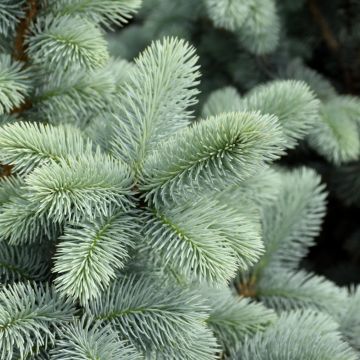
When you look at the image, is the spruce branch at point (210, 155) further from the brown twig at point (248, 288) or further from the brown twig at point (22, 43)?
the brown twig at point (248, 288)

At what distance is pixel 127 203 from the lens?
0.66 m

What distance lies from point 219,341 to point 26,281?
0.24 meters

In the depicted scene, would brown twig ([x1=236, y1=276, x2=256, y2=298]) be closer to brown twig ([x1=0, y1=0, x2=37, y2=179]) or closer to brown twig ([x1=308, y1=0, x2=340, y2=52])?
brown twig ([x1=0, y1=0, x2=37, y2=179])

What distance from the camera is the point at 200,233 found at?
619mm

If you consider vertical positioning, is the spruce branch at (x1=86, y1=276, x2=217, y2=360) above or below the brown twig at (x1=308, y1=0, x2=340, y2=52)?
below

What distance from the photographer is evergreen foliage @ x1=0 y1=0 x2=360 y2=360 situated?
60 centimetres

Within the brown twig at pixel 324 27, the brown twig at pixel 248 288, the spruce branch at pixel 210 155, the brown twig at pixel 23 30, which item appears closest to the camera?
the spruce branch at pixel 210 155

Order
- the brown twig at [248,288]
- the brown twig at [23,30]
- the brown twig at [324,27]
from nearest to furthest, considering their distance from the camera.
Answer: the brown twig at [23,30], the brown twig at [248,288], the brown twig at [324,27]

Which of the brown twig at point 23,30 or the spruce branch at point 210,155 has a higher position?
the spruce branch at point 210,155

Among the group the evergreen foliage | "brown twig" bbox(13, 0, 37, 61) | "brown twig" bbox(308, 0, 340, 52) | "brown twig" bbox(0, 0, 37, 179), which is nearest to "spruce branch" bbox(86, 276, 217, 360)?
the evergreen foliage

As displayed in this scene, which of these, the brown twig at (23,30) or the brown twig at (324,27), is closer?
the brown twig at (23,30)

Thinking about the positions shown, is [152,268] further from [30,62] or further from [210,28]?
[210,28]

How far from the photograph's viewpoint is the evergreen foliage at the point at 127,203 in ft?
1.98

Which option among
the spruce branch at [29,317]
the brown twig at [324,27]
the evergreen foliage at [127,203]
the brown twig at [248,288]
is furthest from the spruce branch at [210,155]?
the brown twig at [324,27]
